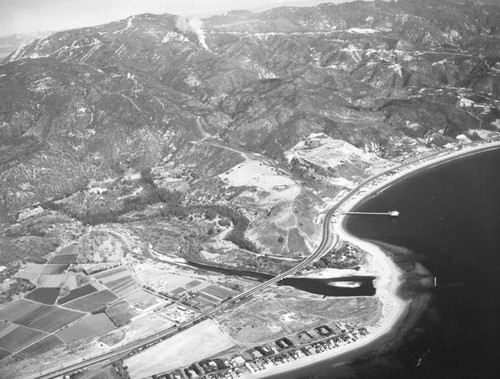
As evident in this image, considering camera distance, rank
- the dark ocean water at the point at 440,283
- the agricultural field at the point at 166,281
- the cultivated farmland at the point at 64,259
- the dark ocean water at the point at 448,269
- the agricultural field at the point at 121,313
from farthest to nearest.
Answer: the cultivated farmland at the point at 64,259 → the agricultural field at the point at 166,281 → the agricultural field at the point at 121,313 → the dark ocean water at the point at 440,283 → the dark ocean water at the point at 448,269

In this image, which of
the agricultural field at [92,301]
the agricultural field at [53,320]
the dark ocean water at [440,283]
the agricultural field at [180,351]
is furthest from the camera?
the agricultural field at [92,301]

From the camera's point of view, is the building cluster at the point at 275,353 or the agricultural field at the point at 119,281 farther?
the agricultural field at the point at 119,281

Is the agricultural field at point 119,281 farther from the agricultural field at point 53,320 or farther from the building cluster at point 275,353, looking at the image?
the building cluster at point 275,353

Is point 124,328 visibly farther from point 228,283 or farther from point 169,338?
point 228,283

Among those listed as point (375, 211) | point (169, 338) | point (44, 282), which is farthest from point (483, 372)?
point (44, 282)

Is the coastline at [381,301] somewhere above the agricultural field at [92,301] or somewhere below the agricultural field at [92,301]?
below

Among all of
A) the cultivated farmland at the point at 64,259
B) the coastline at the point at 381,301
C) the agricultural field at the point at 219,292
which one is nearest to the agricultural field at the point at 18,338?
the cultivated farmland at the point at 64,259

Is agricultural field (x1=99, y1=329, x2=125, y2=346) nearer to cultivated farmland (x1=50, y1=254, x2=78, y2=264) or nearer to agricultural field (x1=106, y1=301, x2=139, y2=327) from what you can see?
agricultural field (x1=106, y1=301, x2=139, y2=327)
